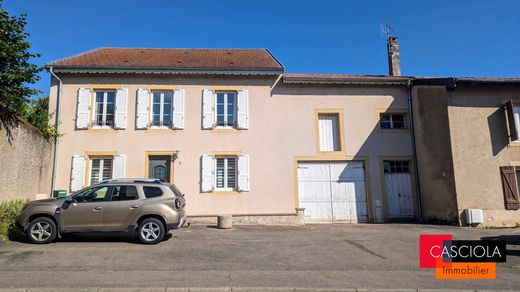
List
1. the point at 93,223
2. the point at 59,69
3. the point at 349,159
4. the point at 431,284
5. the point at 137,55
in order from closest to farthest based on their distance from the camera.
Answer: the point at 431,284, the point at 93,223, the point at 59,69, the point at 349,159, the point at 137,55

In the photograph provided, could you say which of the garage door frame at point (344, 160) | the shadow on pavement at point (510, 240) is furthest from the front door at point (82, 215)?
the shadow on pavement at point (510, 240)

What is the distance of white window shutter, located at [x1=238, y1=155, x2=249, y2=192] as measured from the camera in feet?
43.0

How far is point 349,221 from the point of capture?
1372 cm

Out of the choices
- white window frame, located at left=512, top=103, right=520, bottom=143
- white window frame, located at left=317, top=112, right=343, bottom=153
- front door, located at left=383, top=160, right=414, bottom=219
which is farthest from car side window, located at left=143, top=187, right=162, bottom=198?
white window frame, located at left=512, top=103, right=520, bottom=143

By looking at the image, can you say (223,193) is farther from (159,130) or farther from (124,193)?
(124,193)

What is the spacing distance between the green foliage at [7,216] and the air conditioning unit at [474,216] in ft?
46.6

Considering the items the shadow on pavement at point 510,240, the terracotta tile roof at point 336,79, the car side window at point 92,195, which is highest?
the terracotta tile roof at point 336,79

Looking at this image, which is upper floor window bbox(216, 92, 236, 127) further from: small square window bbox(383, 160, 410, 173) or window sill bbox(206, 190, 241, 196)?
small square window bbox(383, 160, 410, 173)

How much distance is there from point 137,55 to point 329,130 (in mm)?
9285

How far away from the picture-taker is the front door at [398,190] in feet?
45.5

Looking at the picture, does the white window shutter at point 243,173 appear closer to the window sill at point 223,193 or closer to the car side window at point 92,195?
the window sill at point 223,193

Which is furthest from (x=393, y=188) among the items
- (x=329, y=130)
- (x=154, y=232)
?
(x=154, y=232)

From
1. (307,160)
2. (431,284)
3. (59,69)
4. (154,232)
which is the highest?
(59,69)

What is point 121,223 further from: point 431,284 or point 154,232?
point 431,284
